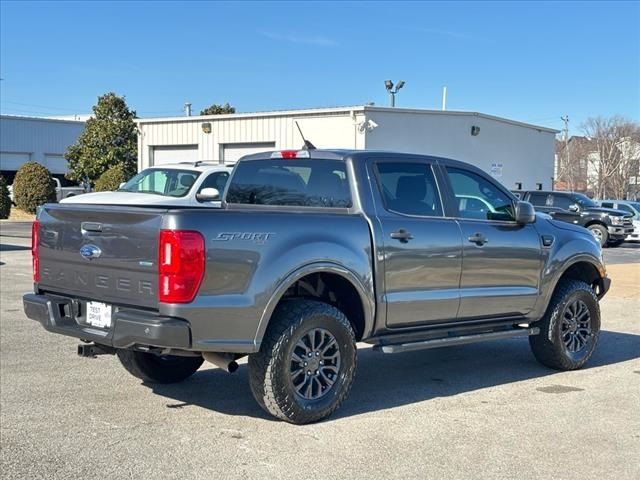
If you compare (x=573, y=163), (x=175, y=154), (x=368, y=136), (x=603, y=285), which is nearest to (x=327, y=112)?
(x=368, y=136)

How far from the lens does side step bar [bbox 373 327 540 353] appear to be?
19.1 feet

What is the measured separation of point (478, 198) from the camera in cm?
688

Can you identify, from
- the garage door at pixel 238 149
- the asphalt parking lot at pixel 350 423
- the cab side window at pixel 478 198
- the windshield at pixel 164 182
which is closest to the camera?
the asphalt parking lot at pixel 350 423

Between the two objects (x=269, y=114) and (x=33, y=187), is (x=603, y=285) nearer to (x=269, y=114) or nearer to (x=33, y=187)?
(x=269, y=114)

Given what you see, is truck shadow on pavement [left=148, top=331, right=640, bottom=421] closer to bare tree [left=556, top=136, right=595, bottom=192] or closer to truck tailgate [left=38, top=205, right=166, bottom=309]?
truck tailgate [left=38, top=205, right=166, bottom=309]

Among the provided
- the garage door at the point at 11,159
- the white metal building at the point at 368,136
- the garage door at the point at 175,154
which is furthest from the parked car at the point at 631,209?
the garage door at the point at 11,159

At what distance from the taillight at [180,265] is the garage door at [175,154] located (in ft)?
86.7

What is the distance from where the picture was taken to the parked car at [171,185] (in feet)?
40.5

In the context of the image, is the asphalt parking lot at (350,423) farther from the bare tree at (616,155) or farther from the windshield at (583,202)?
the bare tree at (616,155)

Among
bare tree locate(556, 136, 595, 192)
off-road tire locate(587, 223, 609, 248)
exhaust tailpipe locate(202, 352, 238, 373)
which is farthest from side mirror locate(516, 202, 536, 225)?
bare tree locate(556, 136, 595, 192)

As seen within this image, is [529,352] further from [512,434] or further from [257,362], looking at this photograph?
[257,362]

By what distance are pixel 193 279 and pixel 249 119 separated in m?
24.5

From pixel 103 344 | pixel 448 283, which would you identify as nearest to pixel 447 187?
pixel 448 283

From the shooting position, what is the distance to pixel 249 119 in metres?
28.7
